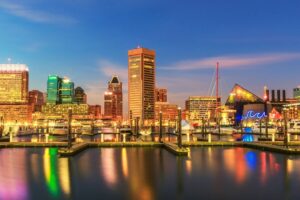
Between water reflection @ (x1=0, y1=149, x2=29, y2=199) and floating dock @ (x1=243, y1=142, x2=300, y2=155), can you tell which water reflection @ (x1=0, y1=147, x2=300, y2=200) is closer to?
water reflection @ (x1=0, y1=149, x2=29, y2=199)

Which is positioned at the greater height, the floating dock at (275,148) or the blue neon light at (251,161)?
the floating dock at (275,148)

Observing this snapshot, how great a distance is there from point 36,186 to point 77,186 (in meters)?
3.22

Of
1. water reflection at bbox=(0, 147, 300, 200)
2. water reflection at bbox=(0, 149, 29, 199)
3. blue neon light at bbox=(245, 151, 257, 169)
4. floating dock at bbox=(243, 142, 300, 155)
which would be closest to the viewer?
water reflection at bbox=(0, 149, 29, 199)

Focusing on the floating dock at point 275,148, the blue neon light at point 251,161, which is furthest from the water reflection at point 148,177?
the floating dock at point 275,148

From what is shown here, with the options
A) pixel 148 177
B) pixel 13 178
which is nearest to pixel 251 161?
pixel 148 177

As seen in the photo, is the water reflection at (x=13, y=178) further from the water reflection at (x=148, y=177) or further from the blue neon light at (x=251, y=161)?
the blue neon light at (x=251, y=161)

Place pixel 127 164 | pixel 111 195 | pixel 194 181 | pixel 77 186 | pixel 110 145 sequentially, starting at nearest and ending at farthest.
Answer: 1. pixel 111 195
2. pixel 77 186
3. pixel 194 181
4. pixel 127 164
5. pixel 110 145

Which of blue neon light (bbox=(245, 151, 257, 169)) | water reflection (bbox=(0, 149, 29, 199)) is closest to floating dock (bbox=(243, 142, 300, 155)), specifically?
blue neon light (bbox=(245, 151, 257, 169))

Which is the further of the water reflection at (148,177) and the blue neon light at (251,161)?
the blue neon light at (251,161)

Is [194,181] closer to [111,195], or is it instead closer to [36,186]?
[111,195]

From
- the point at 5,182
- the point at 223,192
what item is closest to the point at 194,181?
the point at 223,192

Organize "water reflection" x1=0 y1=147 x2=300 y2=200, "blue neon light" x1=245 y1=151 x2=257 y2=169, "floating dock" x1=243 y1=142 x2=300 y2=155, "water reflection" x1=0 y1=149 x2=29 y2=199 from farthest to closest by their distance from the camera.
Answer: "floating dock" x1=243 y1=142 x2=300 y2=155
"blue neon light" x1=245 y1=151 x2=257 y2=169
"water reflection" x1=0 y1=147 x2=300 y2=200
"water reflection" x1=0 y1=149 x2=29 y2=199

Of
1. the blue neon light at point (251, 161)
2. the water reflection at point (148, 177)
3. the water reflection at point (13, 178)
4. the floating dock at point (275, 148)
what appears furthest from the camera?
the floating dock at point (275, 148)

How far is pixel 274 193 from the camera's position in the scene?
28531mm
